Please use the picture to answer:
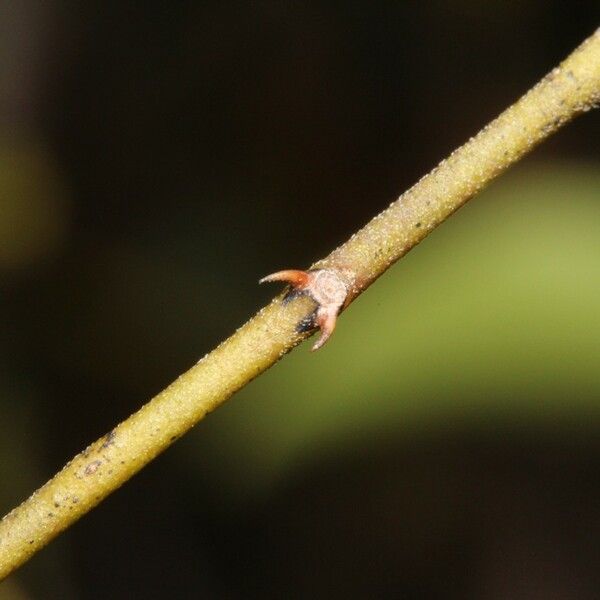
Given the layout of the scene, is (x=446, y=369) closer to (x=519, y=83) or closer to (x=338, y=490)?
(x=338, y=490)

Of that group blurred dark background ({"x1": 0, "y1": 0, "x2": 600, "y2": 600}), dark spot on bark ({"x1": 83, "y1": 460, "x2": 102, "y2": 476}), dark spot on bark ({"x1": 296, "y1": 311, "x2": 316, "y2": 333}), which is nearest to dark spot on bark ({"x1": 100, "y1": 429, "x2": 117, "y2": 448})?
dark spot on bark ({"x1": 83, "y1": 460, "x2": 102, "y2": 476})

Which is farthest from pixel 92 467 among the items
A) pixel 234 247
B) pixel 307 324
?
pixel 234 247

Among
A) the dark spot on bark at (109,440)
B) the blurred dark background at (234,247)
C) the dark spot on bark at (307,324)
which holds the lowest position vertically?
the dark spot on bark at (307,324)

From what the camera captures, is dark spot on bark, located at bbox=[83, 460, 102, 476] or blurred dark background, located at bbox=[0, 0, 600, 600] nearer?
dark spot on bark, located at bbox=[83, 460, 102, 476]

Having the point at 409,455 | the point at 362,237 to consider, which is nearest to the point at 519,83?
the point at 409,455

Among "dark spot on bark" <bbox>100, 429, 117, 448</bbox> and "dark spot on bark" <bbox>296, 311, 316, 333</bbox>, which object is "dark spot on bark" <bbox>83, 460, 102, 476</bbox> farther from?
"dark spot on bark" <bbox>296, 311, 316, 333</bbox>

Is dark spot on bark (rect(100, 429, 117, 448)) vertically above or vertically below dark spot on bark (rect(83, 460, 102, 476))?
above

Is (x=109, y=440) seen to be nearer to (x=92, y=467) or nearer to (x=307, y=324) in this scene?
(x=92, y=467)

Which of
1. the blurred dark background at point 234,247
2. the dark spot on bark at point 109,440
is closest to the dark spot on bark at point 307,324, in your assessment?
the dark spot on bark at point 109,440

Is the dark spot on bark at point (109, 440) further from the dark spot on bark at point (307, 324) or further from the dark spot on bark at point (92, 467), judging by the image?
the dark spot on bark at point (307, 324)
